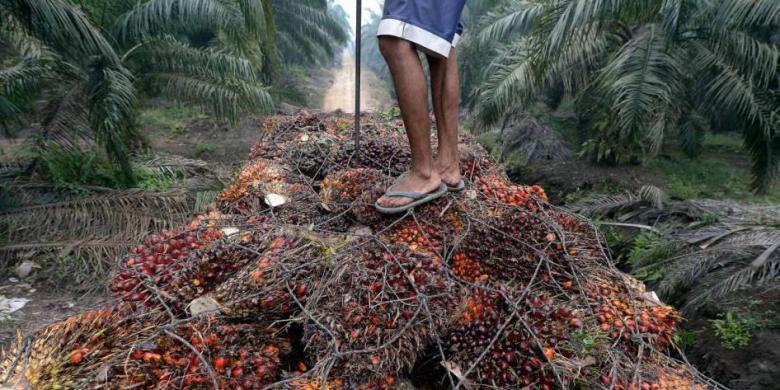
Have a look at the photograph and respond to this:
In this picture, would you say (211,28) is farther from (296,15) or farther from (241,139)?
(296,15)

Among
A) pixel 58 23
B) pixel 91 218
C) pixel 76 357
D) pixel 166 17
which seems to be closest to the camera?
pixel 76 357

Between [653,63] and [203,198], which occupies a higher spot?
[653,63]

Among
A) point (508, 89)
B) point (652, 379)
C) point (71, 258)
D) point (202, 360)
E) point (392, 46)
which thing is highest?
point (392, 46)

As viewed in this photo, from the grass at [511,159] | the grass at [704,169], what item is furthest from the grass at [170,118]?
the grass at [704,169]

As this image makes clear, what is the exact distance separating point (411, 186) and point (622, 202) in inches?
197

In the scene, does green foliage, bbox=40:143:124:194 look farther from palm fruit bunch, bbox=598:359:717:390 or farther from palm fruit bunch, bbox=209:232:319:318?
palm fruit bunch, bbox=598:359:717:390

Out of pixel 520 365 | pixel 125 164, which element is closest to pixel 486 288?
pixel 520 365

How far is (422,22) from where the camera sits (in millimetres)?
1804

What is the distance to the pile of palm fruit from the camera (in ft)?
3.84

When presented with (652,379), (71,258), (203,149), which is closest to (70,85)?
(71,258)

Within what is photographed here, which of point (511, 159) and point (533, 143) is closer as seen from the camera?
point (511, 159)

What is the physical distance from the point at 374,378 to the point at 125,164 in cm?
487

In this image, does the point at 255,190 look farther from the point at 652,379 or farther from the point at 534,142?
the point at 534,142

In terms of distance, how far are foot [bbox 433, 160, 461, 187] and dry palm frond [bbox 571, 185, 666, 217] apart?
4430 millimetres
